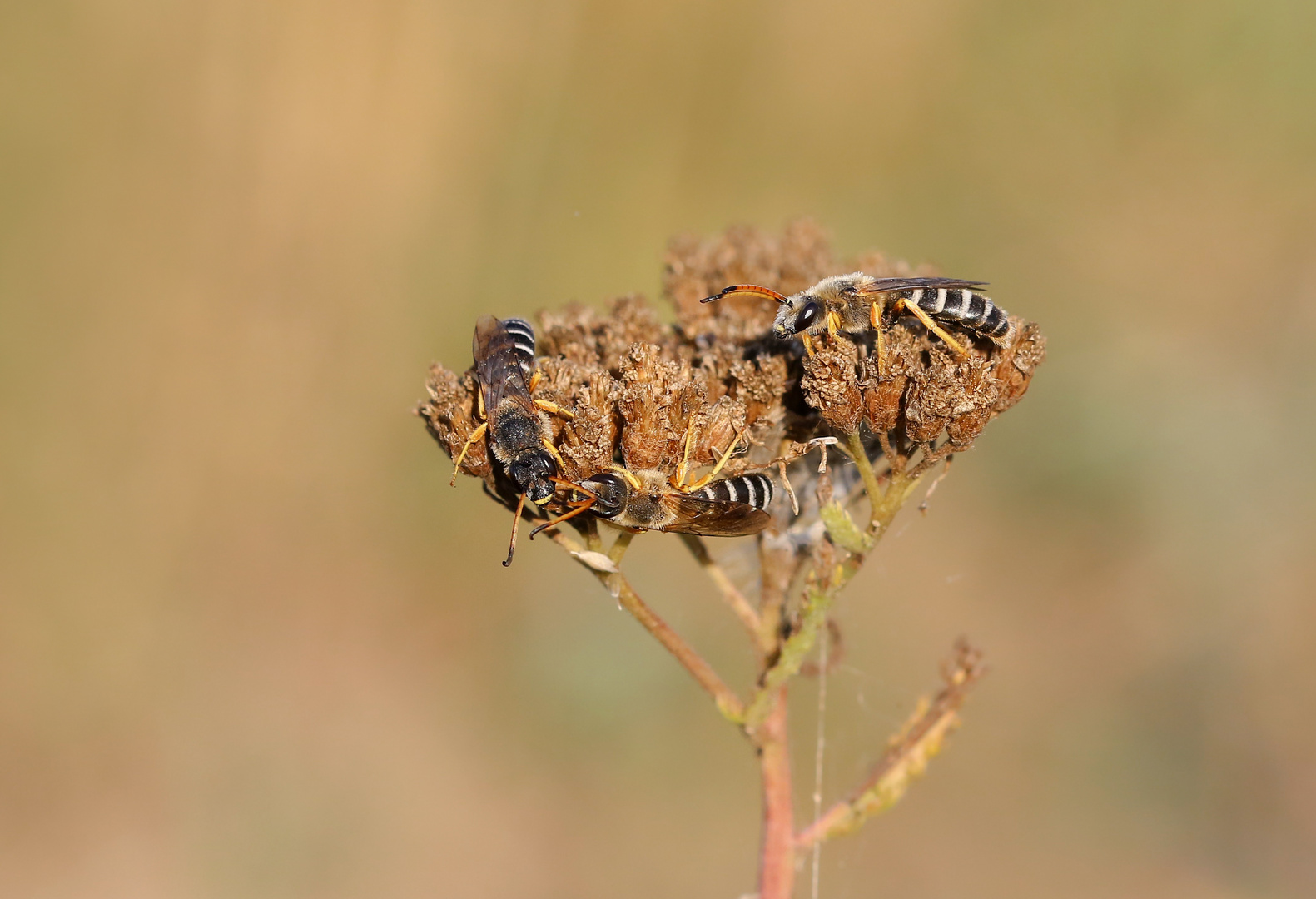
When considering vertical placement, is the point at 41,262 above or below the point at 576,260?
below

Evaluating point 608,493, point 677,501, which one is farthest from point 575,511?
point 677,501

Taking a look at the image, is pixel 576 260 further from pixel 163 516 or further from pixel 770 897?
pixel 770 897

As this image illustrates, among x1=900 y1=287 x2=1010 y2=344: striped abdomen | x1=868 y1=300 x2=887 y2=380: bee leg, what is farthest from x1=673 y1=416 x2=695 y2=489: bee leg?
x1=900 y1=287 x2=1010 y2=344: striped abdomen

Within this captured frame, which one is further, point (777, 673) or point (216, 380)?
point (216, 380)

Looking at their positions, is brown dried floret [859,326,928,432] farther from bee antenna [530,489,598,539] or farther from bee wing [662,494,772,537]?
bee antenna [530,489,598,539]

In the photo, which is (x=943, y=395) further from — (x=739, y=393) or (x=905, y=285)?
(x=739, y=393)

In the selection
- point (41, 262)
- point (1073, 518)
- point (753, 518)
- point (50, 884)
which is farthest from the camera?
point (1073, 518)

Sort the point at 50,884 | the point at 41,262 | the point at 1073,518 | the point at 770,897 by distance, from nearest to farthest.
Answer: the point at 770,897 < the point at 50,884 < the point at 41,262 < the point at 1073,518

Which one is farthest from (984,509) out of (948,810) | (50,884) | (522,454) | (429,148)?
(50,884)
